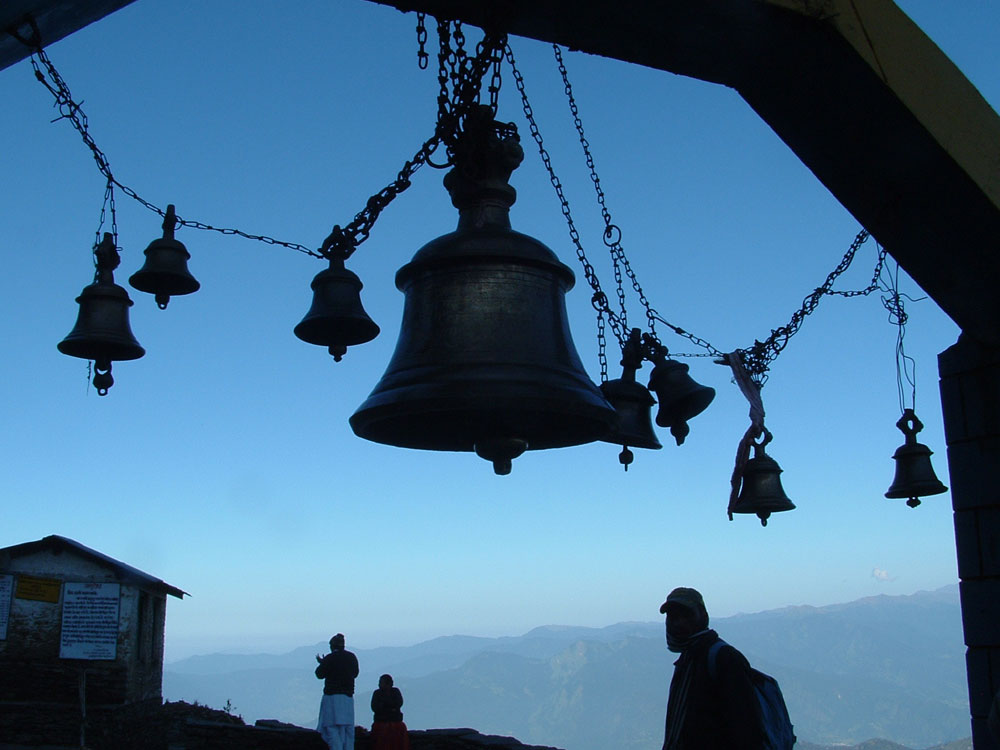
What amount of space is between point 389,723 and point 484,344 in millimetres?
9152

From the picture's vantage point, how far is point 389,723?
422 inches

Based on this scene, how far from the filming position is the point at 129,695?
51.2 ft

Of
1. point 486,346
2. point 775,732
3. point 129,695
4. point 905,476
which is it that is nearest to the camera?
point 486,346

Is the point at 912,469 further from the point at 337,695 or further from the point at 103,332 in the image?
the point at 337,695

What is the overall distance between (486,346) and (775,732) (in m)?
1.74

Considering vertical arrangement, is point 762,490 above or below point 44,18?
below

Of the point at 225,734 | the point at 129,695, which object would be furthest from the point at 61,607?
the point at 225,734

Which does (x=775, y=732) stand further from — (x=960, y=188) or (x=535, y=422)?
(x=960, y=188)

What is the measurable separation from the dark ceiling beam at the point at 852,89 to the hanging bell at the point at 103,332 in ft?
8.51

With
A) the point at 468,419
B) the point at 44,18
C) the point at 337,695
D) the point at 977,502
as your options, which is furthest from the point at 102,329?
the point at 337,695

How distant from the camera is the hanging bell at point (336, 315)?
409 cm

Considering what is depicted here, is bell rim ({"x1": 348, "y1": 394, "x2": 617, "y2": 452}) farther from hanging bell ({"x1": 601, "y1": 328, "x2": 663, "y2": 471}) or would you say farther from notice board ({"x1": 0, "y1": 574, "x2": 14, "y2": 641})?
notice board ({"x1": 0, "y1": 574, "x2": 14, "y2": 641})

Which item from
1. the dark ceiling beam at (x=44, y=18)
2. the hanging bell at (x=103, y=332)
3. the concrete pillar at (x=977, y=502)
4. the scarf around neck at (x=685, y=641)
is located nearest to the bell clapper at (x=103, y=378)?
the hanging bell at (x=103, y=332)

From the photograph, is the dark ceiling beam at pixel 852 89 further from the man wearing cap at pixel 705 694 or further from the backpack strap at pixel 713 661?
the backpack strap at pixel 713 661
